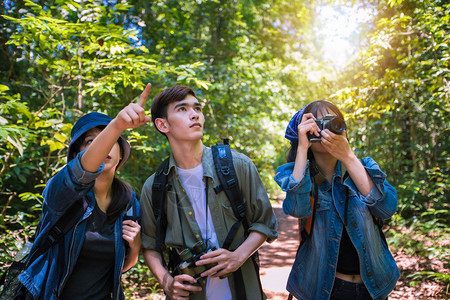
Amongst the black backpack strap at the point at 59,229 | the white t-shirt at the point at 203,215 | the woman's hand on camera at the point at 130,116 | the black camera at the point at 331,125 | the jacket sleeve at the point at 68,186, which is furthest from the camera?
the white t-shirt at the point at 203,215

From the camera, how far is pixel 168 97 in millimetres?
2303

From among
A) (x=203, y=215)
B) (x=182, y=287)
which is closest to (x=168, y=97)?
(x=203, y=215)

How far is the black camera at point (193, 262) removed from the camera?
1.91 m

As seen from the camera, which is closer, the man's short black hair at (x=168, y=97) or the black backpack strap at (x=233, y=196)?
the black backpack strap at (x=233, y=196)

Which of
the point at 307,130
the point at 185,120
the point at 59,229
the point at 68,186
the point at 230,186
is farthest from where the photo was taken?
the point at 185,120

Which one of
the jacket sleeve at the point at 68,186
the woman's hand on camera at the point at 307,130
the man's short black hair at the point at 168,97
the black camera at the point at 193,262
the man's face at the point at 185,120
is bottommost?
the black camera at the point at 193,262

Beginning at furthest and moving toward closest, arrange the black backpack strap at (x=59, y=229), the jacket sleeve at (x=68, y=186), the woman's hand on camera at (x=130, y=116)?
the black backpack strap at (x=59, y=229) → the jacket sleeve at (x=68, y=186) → the woman's hand on camera at (x=130, y=116)

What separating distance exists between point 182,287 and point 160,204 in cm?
51

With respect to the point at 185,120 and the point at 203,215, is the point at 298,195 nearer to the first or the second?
the point at 203,215

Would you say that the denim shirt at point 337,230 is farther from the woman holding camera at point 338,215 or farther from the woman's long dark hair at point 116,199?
the woman's long dark hair at point 116,199

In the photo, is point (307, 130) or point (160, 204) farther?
point (160, 204)

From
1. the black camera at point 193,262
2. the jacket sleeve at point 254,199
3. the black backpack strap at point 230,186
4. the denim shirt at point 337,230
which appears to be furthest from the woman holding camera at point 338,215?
the black camera at point 193,262

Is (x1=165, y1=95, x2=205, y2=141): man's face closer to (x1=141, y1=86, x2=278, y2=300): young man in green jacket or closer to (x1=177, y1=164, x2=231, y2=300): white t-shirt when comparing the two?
(x1=141, y1=86, x2=278, y2=300): young man in green jacket

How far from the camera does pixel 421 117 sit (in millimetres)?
6742
